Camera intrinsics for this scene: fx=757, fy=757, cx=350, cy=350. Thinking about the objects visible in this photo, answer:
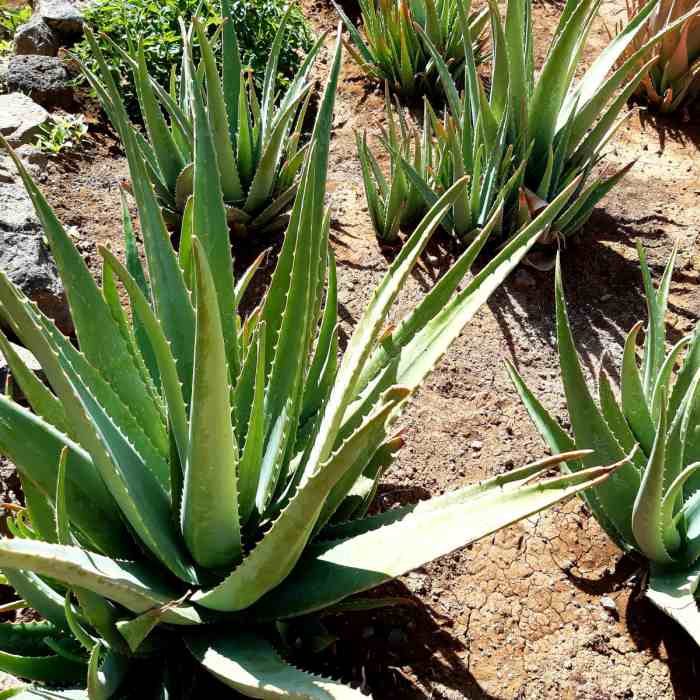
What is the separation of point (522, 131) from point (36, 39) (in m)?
2.42

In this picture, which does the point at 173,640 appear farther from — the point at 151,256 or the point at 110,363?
the point at 151,256

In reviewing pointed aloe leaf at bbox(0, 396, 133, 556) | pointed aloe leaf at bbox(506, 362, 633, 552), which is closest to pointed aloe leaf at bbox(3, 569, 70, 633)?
pointed aloe leaf at bbox(0, 396, 133, 556)

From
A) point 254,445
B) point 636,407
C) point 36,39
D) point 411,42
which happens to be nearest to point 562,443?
point 636,407

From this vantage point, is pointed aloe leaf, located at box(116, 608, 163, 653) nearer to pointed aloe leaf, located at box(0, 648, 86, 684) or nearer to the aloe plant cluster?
pointed aloe leaf, located at box(0, 648, 86, 684)

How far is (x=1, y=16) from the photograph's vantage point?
404 centimetres

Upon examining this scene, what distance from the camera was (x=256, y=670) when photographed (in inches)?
46.6

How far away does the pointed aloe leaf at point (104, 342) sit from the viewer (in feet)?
4.45

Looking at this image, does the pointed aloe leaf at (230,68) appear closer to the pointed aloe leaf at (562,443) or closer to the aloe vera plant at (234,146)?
the aloe vera plant at (234,146)

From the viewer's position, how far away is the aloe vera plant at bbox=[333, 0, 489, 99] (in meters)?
3.43

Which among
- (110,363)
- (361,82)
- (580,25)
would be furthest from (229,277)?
(361,82)

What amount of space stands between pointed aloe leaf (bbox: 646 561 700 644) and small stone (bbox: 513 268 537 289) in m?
1.20

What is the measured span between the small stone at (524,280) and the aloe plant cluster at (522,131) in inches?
5.8

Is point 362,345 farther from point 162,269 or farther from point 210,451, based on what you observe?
point 162,269

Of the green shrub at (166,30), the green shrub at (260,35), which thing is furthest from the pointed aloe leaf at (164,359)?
the green shrub at (260,35)
